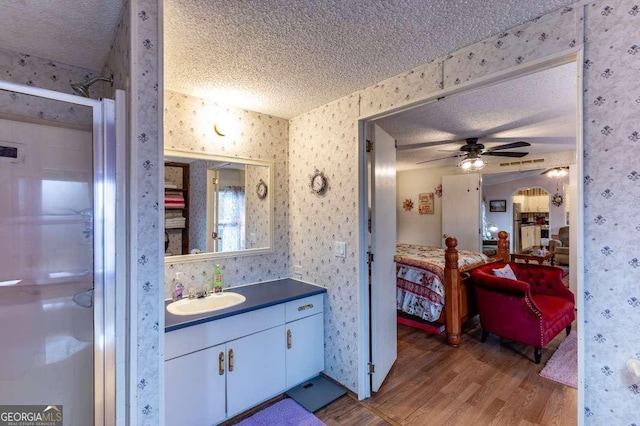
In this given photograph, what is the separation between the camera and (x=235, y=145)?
251cm

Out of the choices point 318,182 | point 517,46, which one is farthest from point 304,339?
point 517,46

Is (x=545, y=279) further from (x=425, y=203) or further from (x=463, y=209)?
(x=425, y=203)

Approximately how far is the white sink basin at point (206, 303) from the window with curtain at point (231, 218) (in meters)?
0.40

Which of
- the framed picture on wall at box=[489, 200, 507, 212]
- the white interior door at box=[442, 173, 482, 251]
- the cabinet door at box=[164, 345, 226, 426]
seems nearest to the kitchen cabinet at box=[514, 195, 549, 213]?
the framed picture on wall at box=[489, 200, 507, 212]

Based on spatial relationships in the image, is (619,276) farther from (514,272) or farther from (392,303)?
(514,272)

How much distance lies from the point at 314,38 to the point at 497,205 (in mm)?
8254

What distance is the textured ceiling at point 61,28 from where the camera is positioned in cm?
131

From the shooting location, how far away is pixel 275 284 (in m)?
2.61

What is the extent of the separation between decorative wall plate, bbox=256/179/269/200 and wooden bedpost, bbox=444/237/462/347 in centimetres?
198

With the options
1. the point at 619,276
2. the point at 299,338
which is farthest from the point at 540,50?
the point at 299,338

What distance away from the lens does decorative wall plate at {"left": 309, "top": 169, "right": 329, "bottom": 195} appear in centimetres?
247

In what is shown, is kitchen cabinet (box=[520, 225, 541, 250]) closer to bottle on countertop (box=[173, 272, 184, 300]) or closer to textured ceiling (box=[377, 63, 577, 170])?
textured ceiling (box=[377, 63, 577, 170])

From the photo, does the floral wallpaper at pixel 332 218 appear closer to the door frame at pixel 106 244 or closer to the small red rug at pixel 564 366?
the door frame at pixel 106 244

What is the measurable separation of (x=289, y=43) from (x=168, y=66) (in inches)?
31.6
